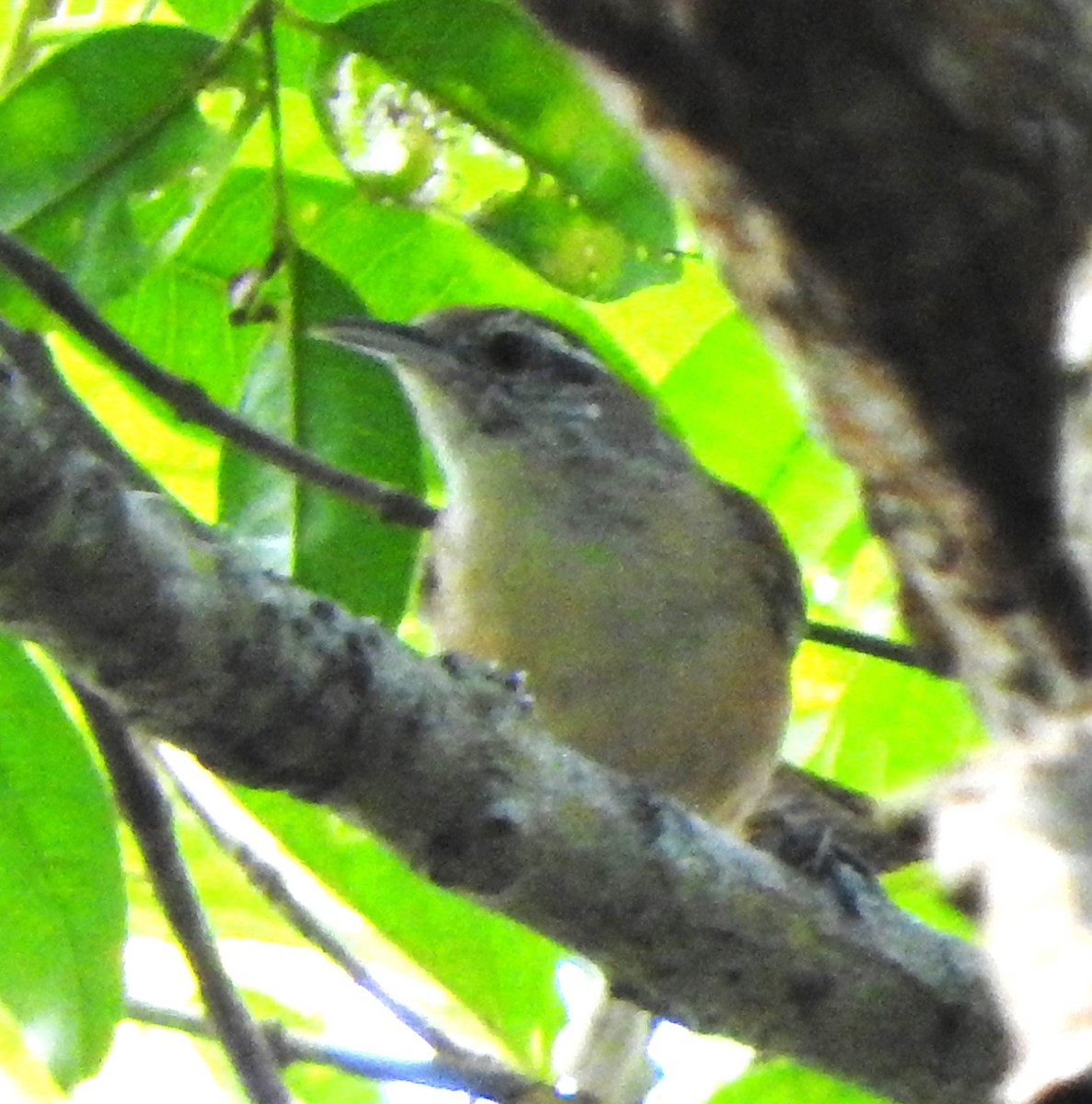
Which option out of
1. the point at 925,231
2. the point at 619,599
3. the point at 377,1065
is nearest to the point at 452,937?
the point at 377,1065

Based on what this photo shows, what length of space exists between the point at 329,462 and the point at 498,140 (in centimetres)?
49

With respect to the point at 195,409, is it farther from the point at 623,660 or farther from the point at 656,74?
the point at 656,74

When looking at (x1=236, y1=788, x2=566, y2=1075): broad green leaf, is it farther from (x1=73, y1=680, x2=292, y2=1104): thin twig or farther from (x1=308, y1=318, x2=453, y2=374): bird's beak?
(x1=308, y1=318, x2=453, y2=374): bird's beak

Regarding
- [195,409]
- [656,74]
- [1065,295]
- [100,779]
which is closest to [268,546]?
[195,409]

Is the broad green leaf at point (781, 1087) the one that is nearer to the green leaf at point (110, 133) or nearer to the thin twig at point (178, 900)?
the thin twig at point (178, 900)

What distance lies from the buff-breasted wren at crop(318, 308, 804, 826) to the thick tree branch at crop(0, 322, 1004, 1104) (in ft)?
3.20

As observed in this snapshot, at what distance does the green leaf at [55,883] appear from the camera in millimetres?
2199

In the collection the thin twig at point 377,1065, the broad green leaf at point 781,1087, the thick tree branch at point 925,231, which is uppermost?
the thick tree branch at point 925,231

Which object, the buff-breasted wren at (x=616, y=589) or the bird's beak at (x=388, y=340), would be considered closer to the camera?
the bird's beak at (x=388, y=340)

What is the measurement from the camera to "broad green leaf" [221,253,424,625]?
8.23 ft

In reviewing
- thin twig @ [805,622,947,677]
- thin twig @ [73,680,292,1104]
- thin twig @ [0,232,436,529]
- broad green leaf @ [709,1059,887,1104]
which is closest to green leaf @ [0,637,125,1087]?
thin twig @ [73,680,292,1104]

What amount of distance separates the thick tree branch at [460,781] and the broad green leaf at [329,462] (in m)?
0.44

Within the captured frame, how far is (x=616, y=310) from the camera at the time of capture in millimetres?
2902

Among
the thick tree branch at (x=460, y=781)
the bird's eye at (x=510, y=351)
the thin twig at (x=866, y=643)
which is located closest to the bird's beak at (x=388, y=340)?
the bird's eye at (x=510, y=351)
